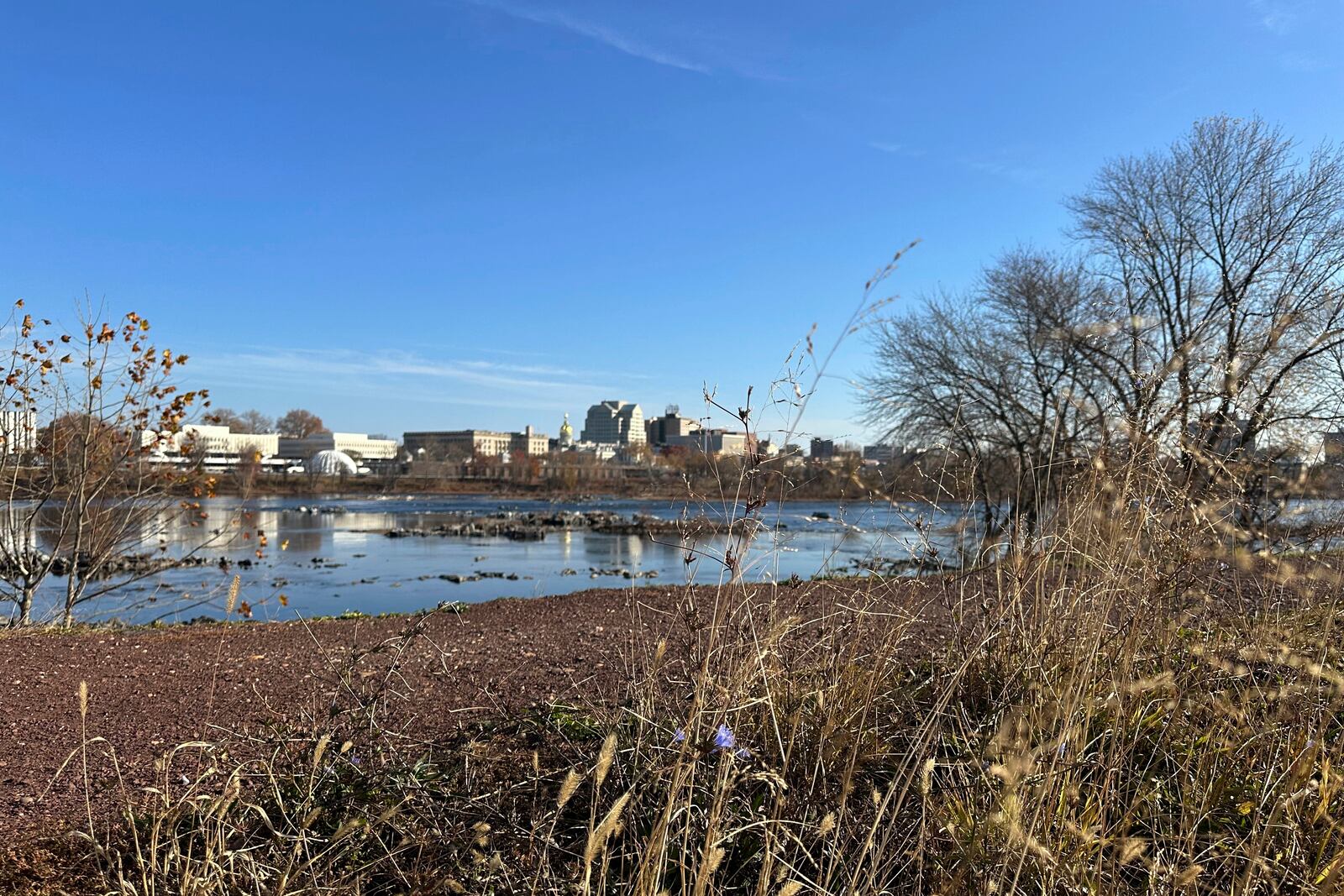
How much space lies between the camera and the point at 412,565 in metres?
17.2

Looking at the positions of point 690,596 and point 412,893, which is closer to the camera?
point 412,893

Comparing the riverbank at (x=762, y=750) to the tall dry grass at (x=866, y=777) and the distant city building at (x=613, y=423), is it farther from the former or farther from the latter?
the distant city building at (x=613, y=423)

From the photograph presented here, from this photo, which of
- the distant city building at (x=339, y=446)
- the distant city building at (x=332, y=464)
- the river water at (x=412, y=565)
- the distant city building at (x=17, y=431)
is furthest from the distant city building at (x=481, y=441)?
the distant city building at (x=17, y=431)

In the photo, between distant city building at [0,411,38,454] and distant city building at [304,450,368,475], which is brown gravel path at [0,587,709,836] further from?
distant city building at [304,450,368,475]

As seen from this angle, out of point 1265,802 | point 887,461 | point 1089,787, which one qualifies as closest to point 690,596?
point 1089,787

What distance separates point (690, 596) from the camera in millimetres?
2096

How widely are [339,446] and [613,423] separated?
147ft

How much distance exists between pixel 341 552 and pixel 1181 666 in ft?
65.0

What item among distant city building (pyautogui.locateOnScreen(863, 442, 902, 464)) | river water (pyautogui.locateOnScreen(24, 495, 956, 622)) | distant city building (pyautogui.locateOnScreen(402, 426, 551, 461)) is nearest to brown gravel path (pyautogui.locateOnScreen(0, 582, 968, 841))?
river water (pyautogui.locateOnScreen(24, 495, 956, 622))

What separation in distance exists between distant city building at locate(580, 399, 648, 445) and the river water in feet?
313

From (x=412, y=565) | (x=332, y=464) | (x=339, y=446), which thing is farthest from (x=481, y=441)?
(x=412, y=565)

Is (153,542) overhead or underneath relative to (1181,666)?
underneath

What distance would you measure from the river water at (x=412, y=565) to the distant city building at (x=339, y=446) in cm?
11284

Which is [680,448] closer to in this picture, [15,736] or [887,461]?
[15,736]
